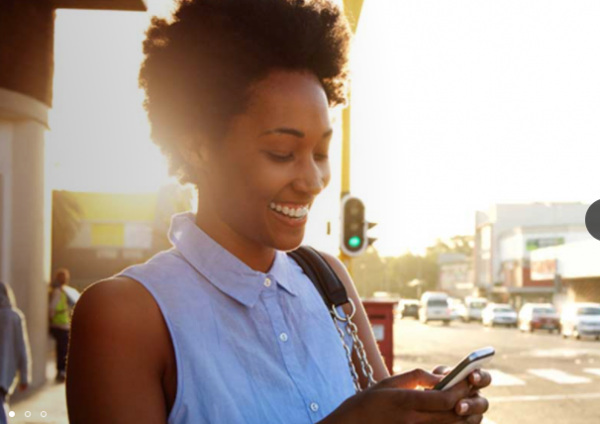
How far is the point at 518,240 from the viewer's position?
222 feet

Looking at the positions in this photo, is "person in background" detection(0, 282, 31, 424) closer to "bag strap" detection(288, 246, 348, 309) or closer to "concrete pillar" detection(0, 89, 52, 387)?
"concrete pillar" detection(0, 89, 52, 387)

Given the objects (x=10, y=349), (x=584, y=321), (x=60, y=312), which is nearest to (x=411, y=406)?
(x=10, y=349)

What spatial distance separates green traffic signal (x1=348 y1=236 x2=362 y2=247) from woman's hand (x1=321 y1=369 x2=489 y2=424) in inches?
334

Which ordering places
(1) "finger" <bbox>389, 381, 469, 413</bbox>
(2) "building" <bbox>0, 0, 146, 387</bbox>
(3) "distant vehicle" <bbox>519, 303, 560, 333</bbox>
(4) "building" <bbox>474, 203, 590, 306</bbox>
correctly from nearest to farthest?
(1) "finger" <bbox>389, 381, 469, 413</bbox>, (2) "building" <bbox>0, 0, 146, 387</bbox>, (3) "distant vehicle" <bbox>519, 303, 560, 333</bbox>, (4) "building" <bbox>474, 203, 590, 306</bbox>

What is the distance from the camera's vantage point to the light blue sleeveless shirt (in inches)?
50.4

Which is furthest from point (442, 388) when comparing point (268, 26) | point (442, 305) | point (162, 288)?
point (442, 305)

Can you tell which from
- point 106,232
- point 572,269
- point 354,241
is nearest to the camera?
point 354,241

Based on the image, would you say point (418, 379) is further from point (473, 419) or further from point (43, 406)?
point (43, 406)

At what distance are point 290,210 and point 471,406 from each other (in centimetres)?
48

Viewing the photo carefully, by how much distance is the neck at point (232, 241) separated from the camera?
1450 millimetres

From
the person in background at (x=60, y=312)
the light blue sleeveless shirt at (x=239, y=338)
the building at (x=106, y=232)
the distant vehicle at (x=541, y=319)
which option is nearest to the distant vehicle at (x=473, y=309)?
the distant vehicle at (x=541, y=319)

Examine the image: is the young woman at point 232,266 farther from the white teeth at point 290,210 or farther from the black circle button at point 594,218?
the black circle button at point 594,218

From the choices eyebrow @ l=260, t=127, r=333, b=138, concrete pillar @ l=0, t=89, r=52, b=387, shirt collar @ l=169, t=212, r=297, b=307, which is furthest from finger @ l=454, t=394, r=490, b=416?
concrete pillar @ l=0, t=89, r=52, b=387

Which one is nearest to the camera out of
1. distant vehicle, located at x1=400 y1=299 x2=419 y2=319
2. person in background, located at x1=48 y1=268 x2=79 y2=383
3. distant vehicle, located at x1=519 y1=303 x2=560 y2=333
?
person in background, located at x1=48 y1=268 x2=79 y2=383
